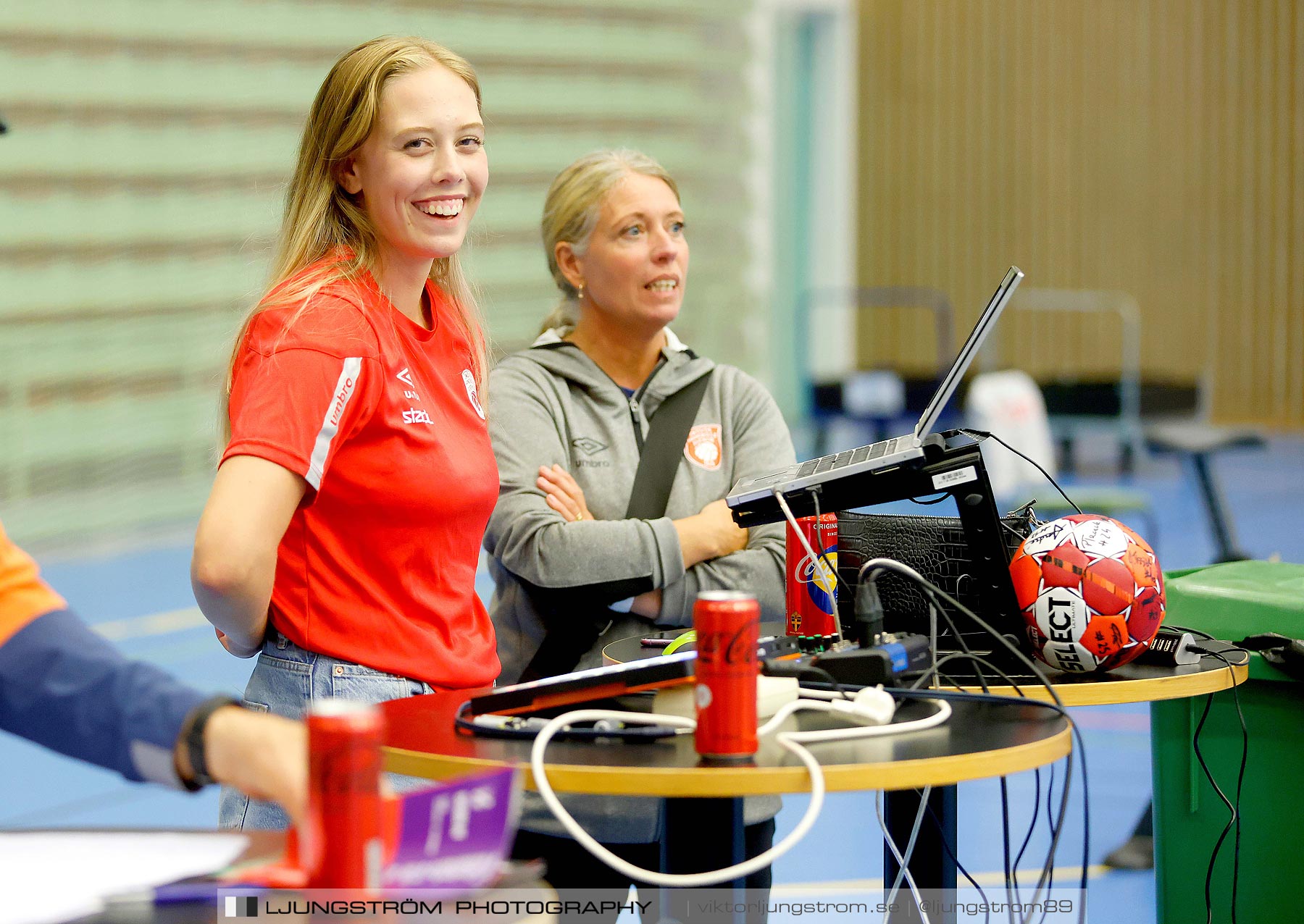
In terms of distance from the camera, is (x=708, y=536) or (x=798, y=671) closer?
(x=798, y=671)

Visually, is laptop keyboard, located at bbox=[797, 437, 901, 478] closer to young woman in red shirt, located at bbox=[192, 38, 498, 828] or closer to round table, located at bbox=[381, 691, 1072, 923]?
round table, located at bbox=[381, 691, 1072, 923]

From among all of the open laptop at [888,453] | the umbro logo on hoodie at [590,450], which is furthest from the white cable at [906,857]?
the umbro logo on hoodie at [590,450]

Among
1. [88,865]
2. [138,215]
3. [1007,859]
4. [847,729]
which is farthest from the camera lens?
[138,215]

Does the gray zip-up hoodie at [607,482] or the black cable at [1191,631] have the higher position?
the gray zip-up hoodie at [607,482]

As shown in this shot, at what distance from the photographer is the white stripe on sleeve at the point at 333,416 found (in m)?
1.78

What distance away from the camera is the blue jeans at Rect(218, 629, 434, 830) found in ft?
6.22

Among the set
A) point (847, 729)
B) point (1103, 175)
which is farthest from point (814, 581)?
point (1103, 175)

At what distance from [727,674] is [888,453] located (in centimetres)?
52

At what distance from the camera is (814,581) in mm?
2084

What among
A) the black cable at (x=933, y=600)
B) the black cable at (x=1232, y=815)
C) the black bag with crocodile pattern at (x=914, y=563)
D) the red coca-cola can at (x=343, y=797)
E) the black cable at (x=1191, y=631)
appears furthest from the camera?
the black cable at (x=1232, y=815)

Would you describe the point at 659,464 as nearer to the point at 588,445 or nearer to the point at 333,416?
the point at 588,445

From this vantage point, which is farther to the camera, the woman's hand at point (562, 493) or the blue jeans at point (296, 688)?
the woman's hand at point (562, 493)

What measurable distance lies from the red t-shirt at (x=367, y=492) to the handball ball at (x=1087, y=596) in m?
0.80

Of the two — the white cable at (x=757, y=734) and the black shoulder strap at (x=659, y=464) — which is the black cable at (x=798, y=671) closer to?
the white cable at (x=757, y=734)
